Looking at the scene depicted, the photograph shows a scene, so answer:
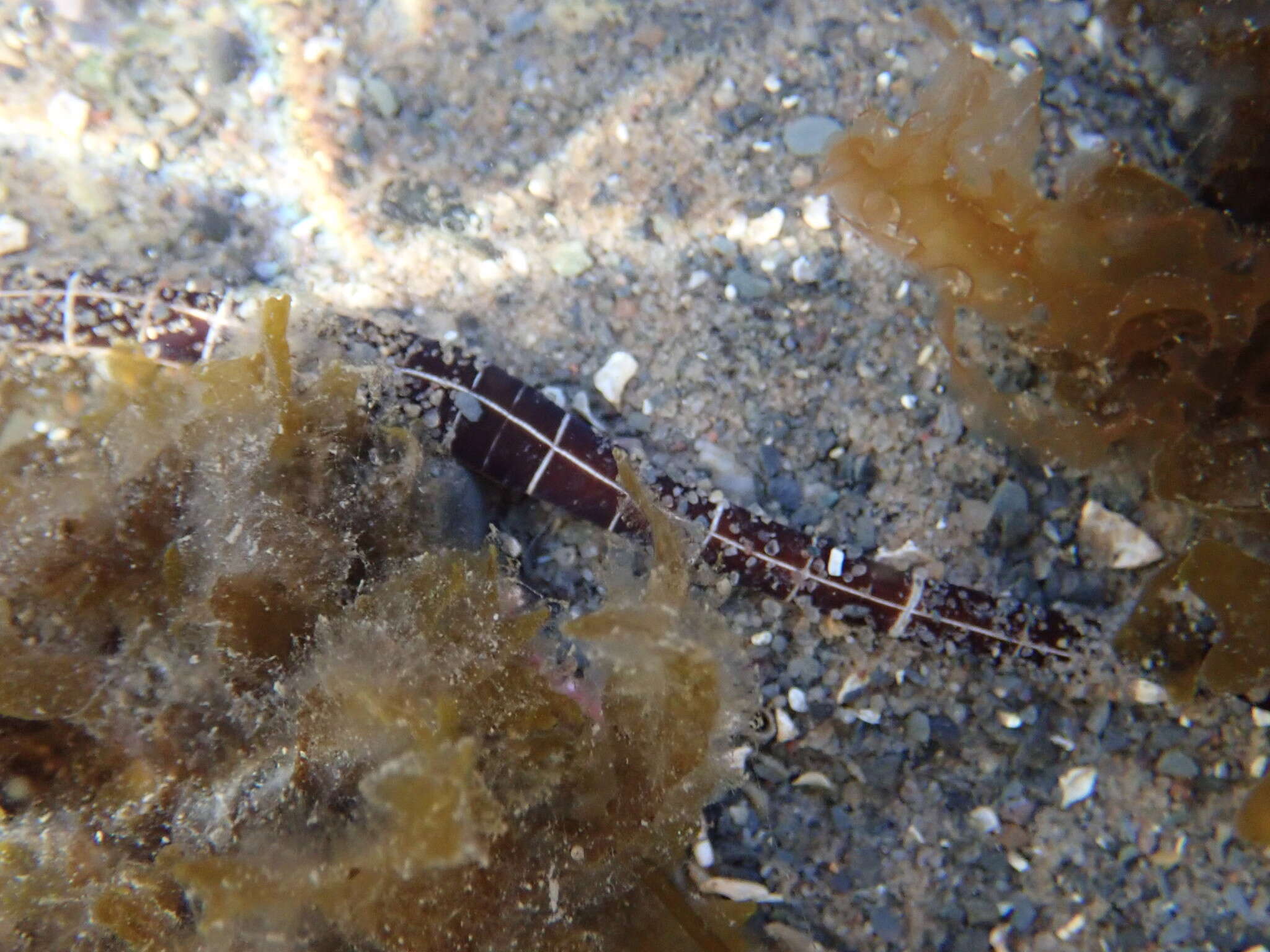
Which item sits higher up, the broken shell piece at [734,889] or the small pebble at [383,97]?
the small pebble at [383,97]

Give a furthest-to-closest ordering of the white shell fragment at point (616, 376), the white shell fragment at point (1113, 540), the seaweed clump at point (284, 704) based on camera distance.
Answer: the white shell fragment at point (616, 376) < the white shell fragment at point (1113, 540) < the seaweed clump at point (284, 704)

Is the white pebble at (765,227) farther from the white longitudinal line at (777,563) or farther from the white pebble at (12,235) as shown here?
the white pebble at (12,235)

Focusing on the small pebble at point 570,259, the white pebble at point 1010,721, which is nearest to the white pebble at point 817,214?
the small pebble at point 570,259

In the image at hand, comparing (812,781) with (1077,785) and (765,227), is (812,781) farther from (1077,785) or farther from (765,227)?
(765,227)

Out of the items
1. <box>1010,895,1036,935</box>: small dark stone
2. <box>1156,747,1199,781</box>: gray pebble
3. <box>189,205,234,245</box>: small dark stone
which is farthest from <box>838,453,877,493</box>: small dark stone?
<box>189,205,234,245</box>: small dark stone

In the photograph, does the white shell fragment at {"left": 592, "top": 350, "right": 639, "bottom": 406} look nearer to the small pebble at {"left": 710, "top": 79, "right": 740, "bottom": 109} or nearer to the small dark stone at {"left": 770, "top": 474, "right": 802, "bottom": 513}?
the small dark stone at {"left": 770, "top": 474, "right": 802, "bottom": 513}

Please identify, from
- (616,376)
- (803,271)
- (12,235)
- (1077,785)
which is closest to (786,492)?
(616,376)

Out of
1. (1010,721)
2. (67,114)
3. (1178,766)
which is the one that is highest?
(67,114)
